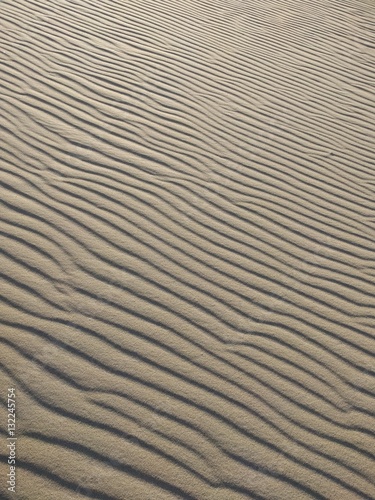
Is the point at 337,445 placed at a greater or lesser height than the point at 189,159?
lesser

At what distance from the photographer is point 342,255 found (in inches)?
141

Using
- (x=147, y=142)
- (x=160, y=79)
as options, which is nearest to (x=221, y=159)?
Answer: (x=147, y=142)

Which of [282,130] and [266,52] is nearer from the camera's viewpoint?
[282,130]

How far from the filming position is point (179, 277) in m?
3.05

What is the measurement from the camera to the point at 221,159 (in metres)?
4.23

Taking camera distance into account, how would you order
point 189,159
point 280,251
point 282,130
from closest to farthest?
point 280,251 < point 189,159 < point 282,130

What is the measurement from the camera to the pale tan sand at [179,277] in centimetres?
225

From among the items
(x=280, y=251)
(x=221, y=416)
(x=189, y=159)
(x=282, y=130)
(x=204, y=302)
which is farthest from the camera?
(x=282, y=130)

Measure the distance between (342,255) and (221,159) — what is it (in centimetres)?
120

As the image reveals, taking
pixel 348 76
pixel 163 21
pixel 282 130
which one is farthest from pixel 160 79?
pixel 348 76

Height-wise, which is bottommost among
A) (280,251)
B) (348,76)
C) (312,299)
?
(312,299)

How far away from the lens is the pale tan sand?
2.25 metres

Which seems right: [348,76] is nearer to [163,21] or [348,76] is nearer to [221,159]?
[163,21]

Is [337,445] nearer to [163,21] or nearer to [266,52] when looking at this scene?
[266,52]
